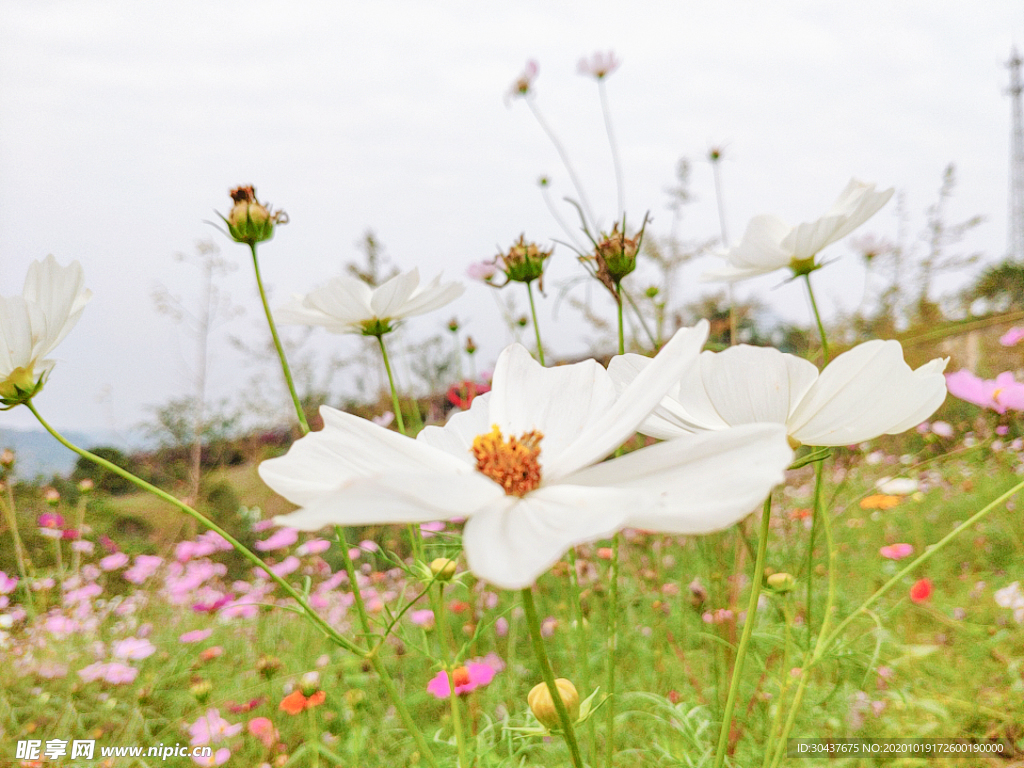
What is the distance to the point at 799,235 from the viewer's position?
1.74ft

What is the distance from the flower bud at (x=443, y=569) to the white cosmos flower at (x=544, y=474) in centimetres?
17

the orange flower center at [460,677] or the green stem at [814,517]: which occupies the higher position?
the green stem at [814,517]

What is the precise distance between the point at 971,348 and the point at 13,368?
10.7ft

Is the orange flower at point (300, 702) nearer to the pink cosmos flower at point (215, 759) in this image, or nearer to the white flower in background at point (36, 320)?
the pink cosmos flower at point (215, 759)

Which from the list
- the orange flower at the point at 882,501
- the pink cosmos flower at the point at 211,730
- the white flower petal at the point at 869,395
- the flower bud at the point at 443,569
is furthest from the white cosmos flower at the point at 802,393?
the orange flower at the point at 882,501

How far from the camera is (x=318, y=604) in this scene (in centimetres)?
138

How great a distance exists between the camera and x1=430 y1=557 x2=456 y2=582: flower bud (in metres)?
0.45

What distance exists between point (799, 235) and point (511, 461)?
41cm

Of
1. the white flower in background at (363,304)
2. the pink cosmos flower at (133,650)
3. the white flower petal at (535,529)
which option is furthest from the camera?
the pink cosmos flower at (133,650)

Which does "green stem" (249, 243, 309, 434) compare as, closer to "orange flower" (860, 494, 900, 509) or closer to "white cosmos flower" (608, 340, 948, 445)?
"white cosmos flower" (608, 340, 948, 445)

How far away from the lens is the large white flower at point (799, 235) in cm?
50

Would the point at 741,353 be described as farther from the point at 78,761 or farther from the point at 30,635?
the point at 30,635

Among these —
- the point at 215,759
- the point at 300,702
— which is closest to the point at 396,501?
the point at 300,702

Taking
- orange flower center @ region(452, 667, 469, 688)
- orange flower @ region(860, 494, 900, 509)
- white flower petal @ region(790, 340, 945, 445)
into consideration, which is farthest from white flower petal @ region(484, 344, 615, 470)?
orange flower @ region(860, 494, 900, 509)
